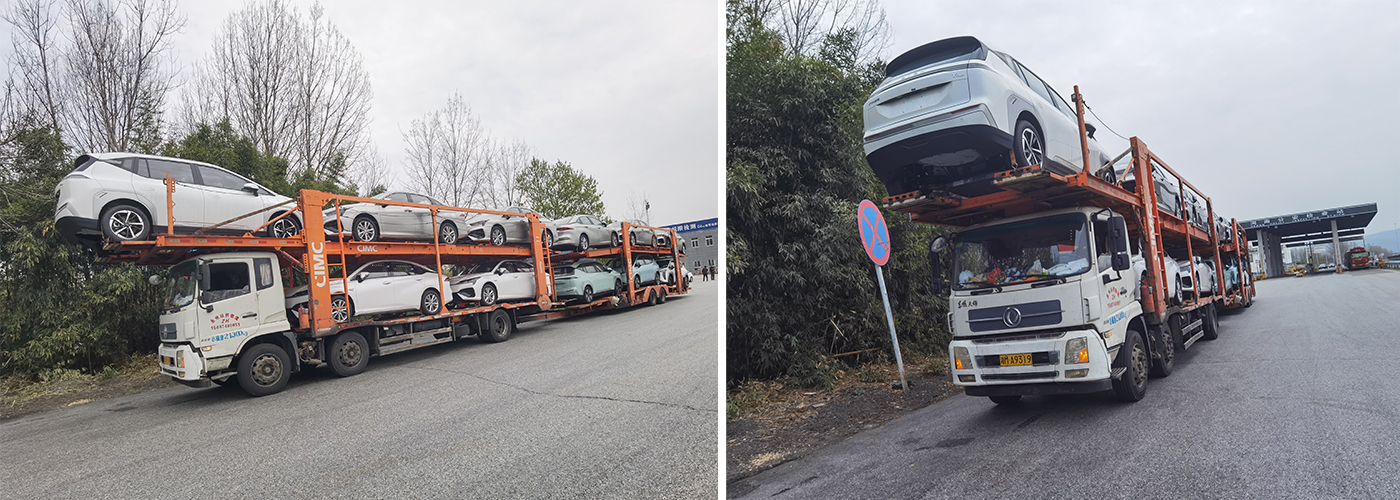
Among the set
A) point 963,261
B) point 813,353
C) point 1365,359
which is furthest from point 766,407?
point 1365,359

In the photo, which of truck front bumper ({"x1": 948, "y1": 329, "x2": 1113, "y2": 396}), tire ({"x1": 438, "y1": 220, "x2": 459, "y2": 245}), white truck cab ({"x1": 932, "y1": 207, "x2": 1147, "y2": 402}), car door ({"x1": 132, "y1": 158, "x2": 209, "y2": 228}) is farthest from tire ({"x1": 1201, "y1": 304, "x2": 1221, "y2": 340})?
car door ({"x1": 132, "y1": 158, "x2": 209, "y2": 228})

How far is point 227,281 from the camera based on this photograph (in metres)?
7.52

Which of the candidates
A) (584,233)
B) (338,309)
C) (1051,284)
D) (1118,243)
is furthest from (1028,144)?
(584,233)

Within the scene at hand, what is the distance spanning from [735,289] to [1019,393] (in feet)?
10.7

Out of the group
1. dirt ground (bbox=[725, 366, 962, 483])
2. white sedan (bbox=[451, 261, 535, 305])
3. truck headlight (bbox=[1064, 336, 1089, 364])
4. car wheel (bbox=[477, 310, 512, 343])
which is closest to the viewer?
truck headlight (bbox=[1064, 336, 1089, 364])

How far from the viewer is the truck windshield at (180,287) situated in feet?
24.1

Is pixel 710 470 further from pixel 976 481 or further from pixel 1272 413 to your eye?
pixel 1272 413

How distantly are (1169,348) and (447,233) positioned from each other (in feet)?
29.3

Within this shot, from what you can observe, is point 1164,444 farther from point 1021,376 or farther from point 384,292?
point 384,292

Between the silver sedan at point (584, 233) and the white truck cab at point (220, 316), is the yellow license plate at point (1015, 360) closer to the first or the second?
the white truck cab at point (220, 316)

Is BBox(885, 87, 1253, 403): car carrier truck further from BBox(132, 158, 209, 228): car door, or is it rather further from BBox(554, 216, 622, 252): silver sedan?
BBox(554, 216, 622, 252): silver sedan

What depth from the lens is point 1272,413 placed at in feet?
14.3

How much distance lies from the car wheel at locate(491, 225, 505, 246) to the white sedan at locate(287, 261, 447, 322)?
1123mm

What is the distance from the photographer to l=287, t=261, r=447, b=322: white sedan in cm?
840
